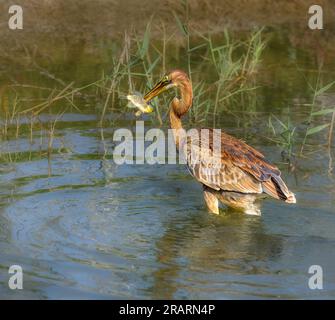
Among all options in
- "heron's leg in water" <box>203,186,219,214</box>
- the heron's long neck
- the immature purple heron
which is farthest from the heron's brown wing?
the heron's long neck

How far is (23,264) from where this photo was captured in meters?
8.04

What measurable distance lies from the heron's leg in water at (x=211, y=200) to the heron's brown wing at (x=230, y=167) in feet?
0.33

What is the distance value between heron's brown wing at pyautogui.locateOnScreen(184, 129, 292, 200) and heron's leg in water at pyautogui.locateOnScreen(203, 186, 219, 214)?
100 millimetres

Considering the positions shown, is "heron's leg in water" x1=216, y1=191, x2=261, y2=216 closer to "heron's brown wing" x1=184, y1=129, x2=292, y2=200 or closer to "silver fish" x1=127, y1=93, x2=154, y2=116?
"heron's brown wing" x1=184, y1=129, x2=292, y2=200

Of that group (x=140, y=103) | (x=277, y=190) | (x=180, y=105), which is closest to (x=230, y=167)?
(x=277, y=190)

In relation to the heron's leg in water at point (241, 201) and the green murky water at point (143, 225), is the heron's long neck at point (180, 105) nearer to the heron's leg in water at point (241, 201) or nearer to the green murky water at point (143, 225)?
the green murky water at point (143, 225)

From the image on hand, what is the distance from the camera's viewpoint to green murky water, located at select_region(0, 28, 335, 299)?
7.73m

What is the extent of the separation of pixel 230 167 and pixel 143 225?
1.13m

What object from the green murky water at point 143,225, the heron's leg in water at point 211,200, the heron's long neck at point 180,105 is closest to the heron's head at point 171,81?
the heron's long neck at point 180,105

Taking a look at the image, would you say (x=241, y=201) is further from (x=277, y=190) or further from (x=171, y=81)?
(x=171, y=81)

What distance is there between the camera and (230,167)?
9766 mm
